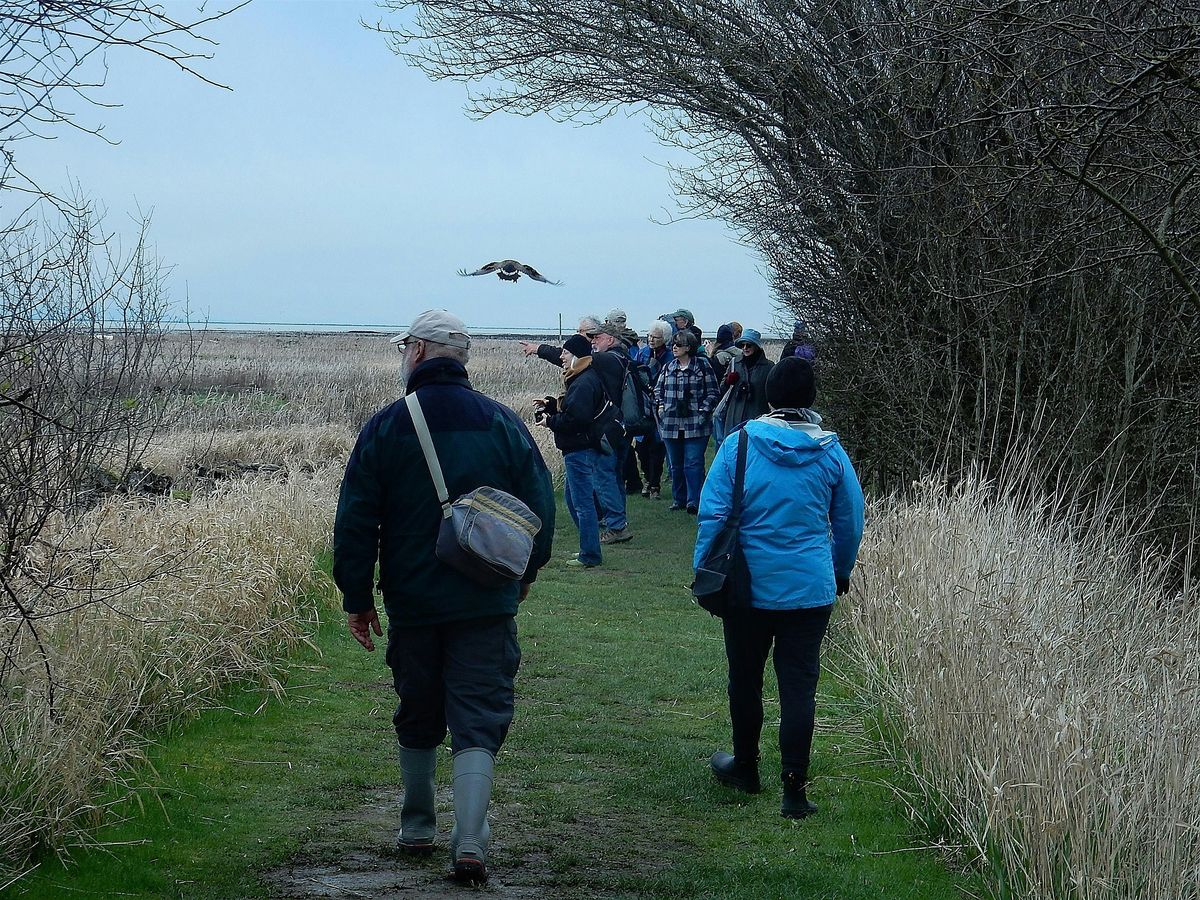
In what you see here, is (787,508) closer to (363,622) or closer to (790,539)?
(790,539)

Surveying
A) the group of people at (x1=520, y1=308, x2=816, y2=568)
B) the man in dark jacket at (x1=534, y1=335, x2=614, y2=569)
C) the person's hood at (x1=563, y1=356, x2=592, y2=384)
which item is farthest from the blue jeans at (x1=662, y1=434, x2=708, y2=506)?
the person's hood at (x1=563, y1=356, x2=592, y2=384)

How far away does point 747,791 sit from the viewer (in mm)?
6012

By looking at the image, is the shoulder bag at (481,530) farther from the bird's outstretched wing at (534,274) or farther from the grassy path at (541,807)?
the bird's outstretched wing at (534,274)

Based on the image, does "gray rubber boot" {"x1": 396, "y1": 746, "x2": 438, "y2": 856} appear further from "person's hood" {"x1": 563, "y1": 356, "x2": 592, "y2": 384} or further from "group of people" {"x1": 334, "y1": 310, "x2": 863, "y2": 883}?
"person's hood" {"x1": 563, "y1": 356, "x2": 592, "y2": 384}

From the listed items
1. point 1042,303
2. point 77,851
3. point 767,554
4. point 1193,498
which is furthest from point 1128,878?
point 1042,303

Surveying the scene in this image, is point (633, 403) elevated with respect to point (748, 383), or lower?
lower

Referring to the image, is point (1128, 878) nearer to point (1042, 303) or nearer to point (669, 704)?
point (669, 704)

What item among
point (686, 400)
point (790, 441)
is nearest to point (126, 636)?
point (790, 441)

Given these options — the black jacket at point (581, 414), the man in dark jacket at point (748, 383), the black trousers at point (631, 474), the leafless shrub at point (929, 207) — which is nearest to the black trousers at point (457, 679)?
the leafless shrub at point (929, 207)

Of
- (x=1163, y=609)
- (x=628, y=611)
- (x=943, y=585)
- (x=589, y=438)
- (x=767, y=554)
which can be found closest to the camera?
(x=767, y=554)

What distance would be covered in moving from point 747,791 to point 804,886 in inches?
43.4

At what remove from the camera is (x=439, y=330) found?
5090 mm

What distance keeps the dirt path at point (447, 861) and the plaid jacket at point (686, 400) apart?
366 inches

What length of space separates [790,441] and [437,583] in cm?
159
